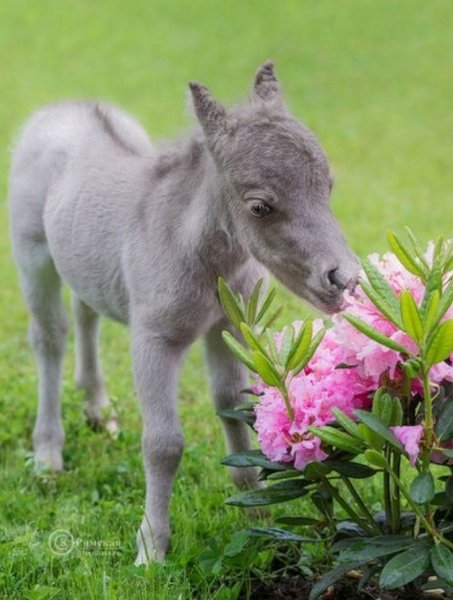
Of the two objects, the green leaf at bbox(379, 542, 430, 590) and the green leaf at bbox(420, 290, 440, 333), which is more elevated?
the green leaf at bbox(420, 290, 440, 333)

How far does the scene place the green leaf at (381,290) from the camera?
275cm

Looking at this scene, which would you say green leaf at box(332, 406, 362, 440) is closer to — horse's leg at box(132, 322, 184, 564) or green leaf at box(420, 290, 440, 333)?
green leaf at box(420, 290, 440, 333)

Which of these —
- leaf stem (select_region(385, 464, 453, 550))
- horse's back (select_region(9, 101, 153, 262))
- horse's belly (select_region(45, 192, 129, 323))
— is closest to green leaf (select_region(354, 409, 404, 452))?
leaf stem (select_region(385, 464, 453, 550))

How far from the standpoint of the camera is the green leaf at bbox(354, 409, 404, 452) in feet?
9.08

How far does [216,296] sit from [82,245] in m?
0.82

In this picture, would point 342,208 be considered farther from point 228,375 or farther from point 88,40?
point 88,40

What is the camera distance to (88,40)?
1906 cm

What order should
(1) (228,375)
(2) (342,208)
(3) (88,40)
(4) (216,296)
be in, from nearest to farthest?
(4) (216,296) < (1) (228,375) < (2) (342,208) < (3) (88,40)

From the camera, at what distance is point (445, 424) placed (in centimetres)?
286

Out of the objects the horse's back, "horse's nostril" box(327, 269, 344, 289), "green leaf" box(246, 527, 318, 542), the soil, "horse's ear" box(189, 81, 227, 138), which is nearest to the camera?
"horse's nostril" box(327, 269, 344, 289)

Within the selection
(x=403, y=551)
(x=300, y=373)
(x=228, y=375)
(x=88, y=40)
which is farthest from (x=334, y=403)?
(x=88, y=40)

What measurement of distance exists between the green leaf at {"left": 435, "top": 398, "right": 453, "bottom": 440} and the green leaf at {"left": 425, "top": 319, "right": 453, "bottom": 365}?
0.21 meters

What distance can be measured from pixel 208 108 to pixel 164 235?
0.58m

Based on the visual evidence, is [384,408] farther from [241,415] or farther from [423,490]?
[241,415]
